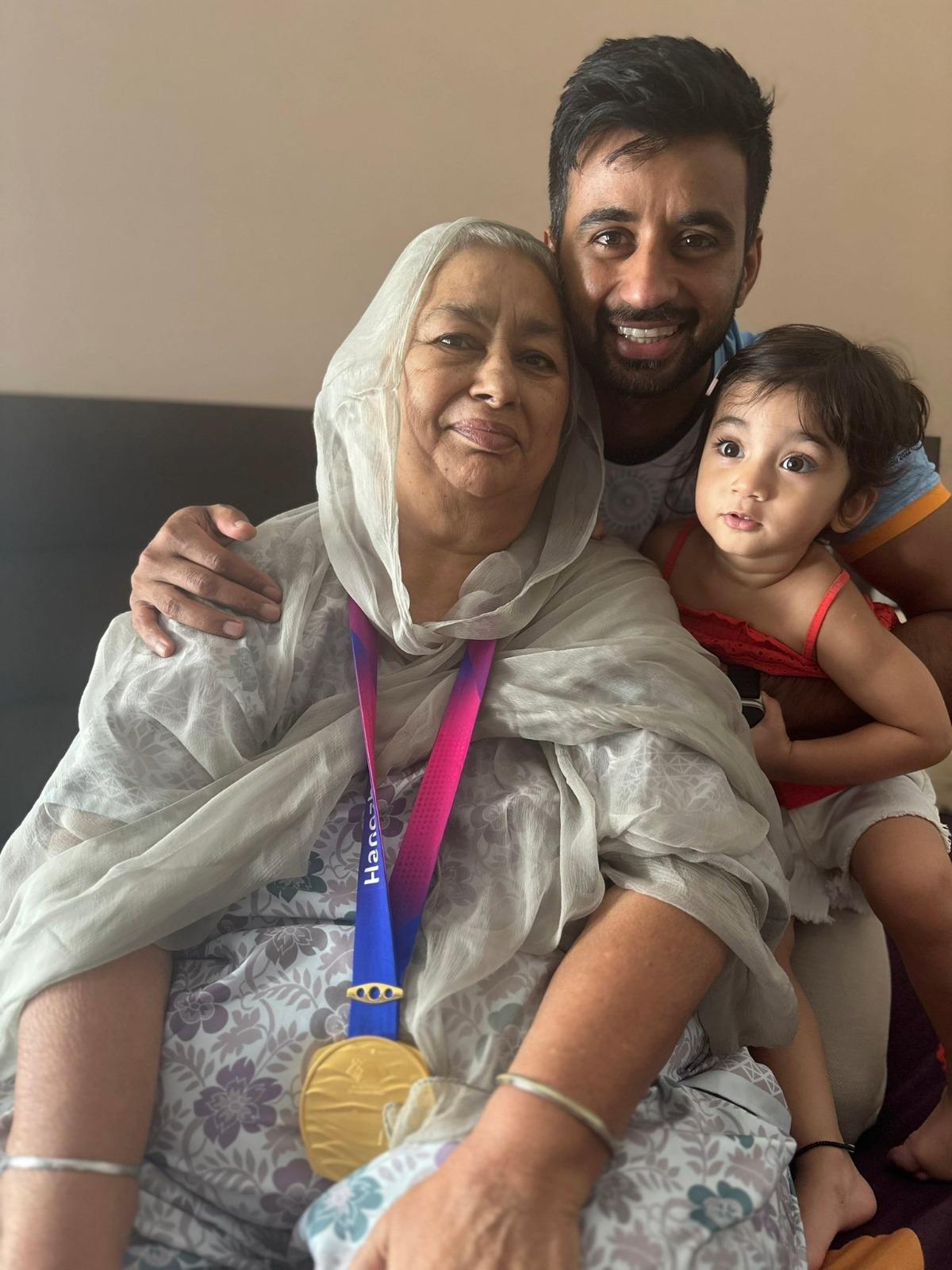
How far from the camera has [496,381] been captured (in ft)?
4.42

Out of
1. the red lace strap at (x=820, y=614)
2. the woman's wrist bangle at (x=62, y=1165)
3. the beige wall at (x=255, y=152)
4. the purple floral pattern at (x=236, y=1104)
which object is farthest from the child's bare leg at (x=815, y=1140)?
the beige wall at (x=255, y=152)

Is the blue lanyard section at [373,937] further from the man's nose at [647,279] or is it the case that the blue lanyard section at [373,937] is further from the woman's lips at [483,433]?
the man's nose at [647,279]

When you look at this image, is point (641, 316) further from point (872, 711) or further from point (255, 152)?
point (255, 152)

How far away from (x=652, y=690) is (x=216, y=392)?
1.43 metres

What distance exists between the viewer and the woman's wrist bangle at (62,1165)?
105cm

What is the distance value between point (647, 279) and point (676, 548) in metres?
0.39

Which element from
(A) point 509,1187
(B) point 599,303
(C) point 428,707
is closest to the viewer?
(A) point 509,1187

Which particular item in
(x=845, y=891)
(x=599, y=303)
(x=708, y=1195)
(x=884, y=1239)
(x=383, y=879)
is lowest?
(x=884, y=1239)

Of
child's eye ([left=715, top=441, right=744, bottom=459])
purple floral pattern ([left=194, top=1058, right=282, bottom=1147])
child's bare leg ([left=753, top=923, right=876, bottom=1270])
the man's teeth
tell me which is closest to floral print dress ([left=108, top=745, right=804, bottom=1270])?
purple floral pattern ([left=194, top=1058, right=282, bottom=1147])

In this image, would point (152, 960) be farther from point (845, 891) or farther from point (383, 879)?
point (845, 891)

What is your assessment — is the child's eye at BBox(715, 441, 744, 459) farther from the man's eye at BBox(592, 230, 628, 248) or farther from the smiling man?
the man's eye at BBox(592, 230, 628, 248)

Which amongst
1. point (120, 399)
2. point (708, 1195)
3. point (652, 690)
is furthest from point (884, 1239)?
point (120, 399)

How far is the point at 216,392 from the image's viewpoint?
2352mm

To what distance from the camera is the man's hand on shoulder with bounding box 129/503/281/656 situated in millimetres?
1303
